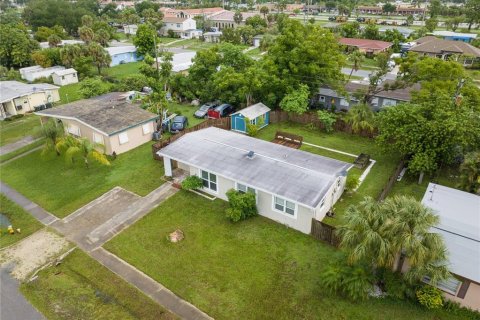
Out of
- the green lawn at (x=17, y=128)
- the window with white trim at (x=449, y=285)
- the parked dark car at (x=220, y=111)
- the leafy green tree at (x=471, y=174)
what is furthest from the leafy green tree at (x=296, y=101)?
the green lawn at (x=17, y=128)

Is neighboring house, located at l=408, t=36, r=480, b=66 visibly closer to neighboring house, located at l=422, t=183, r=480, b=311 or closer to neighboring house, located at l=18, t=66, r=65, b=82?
neighboring house, located at l=422, t=183, r=480, b=311

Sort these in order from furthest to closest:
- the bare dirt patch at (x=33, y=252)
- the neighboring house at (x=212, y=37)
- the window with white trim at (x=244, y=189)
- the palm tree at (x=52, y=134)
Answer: the neighboring house at (x=212, y=37) < the palm tree at (x=52, y=134) < the window with white trim at (x=244, y=189) < the bare dirt patch at (x=33, y=252)

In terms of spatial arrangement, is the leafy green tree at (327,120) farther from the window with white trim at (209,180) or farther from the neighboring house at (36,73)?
the neighboring house at (36,73)

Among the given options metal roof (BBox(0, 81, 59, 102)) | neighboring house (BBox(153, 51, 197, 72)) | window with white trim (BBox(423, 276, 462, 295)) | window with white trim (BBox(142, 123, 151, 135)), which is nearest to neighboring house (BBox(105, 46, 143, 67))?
neighboring house (BBox(153, 51, 197, 72))

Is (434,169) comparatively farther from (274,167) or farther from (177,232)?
(177,232)

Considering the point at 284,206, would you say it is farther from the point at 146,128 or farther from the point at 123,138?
the point at 146,128
